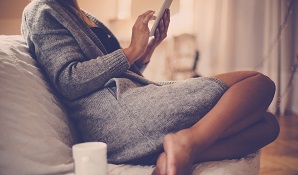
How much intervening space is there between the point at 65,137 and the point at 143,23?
0.42 metres

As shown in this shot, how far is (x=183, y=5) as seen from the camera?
3.88 metres

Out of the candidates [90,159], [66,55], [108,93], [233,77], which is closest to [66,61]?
[66,55]

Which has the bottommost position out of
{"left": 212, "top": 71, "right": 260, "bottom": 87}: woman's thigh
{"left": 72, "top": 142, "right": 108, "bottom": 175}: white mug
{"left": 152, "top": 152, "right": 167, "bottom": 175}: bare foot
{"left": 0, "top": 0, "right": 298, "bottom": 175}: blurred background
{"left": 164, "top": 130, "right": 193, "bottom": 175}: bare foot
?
{"left": 0, "top": 0, "right": 298, "bottom": 175}: blurred background

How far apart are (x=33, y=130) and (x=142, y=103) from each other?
27 cm

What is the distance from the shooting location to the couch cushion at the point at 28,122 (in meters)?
0.70

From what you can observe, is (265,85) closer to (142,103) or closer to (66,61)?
(142,103)

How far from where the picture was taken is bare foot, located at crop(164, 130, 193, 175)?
740 mm

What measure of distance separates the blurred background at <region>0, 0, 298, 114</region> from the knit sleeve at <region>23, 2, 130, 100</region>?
191cm

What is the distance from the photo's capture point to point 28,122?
761mm

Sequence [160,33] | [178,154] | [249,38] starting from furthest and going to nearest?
[249,38], [160,33], [178,154]

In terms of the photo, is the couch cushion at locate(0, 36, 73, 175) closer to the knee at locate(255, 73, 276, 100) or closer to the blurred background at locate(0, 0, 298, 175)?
the knee at locate(255, 73, 276, 100)

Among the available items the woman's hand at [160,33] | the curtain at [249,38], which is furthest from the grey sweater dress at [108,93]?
the curtain at [249,38]

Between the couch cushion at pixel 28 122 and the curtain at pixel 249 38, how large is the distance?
2538 millimetres

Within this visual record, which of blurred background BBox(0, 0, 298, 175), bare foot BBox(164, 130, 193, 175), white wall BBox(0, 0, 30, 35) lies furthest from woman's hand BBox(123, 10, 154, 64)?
white wall BBox(0, 0, 30, 35)
